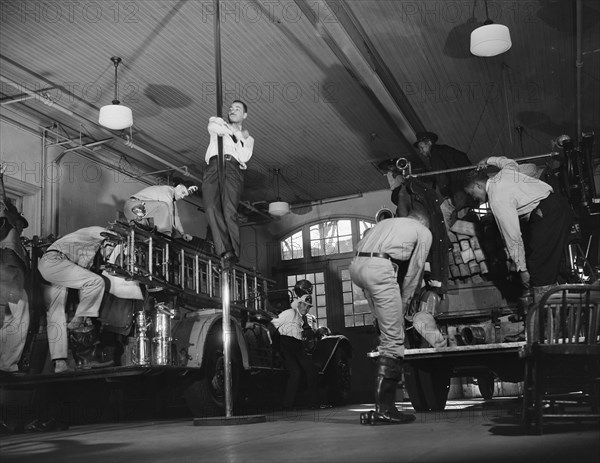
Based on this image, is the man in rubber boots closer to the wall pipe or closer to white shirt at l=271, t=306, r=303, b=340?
white shirt at l=271, t=306, r=303, b=340

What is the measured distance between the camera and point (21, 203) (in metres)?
11.7

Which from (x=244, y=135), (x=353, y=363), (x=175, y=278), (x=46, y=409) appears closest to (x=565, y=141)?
(x=244, y=135)

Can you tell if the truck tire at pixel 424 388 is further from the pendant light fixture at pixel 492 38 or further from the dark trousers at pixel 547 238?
the pendant light fixture at pixel 492 38

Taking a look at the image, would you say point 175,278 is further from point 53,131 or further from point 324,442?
point 53,131

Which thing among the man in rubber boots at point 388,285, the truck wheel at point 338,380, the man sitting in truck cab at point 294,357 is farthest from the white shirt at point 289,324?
Answer: the man in rubber boots at point 388,285

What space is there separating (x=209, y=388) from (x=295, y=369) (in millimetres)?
2458

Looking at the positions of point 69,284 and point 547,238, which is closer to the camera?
point 547,238

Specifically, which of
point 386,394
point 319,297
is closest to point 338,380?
point 386,394

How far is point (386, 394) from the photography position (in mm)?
4676

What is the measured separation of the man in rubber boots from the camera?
4.67m

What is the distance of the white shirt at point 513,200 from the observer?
19.2 feet

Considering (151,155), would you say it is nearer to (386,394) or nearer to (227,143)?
(227,143)

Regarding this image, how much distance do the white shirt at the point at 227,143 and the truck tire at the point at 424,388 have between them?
102 inches

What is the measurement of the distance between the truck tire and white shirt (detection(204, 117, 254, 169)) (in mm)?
2592
